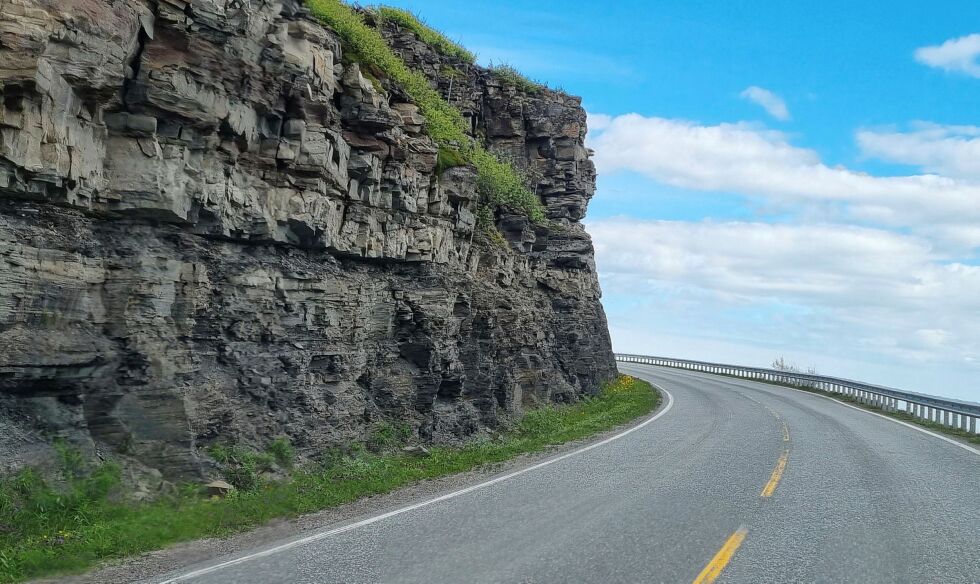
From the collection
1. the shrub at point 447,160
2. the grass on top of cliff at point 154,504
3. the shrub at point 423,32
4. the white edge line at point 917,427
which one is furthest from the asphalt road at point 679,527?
the shrub at point 423,32

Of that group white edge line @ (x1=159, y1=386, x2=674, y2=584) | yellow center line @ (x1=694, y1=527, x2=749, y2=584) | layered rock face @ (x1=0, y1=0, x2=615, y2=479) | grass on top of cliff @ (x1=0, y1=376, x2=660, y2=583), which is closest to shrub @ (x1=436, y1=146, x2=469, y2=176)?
layered rock face @ (x1=0, y1=0, x2=615, y2=479)

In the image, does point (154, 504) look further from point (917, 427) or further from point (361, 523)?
point (917, 427)

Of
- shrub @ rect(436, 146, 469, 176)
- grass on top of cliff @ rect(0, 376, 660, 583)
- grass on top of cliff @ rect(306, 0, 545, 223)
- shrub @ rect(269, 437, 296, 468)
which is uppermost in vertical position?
grass on top of cliff @ rect(306, 0, 545, 223)

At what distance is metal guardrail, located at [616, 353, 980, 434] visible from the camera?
24.7 m

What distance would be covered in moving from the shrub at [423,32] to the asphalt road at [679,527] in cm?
1966

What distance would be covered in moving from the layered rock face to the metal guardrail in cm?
1663

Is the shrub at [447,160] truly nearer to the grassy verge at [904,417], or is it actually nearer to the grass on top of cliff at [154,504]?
the grass on top of cliff at [154,504]

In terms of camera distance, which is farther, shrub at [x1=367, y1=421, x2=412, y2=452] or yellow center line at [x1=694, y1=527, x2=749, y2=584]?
shrub at [x1=367, y1=421, x2=412, y2=452]

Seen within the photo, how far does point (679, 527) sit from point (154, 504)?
24.3 feet

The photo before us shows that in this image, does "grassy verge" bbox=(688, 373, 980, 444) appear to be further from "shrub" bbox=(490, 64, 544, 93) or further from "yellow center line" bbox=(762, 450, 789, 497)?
"shrub" bbox=(490, 64, 544, 93)

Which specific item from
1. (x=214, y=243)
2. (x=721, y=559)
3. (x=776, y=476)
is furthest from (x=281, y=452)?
(x=776, y=476)

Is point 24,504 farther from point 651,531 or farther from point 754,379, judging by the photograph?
point 754,379

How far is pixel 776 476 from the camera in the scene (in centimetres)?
1409

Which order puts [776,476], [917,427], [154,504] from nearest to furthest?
[154,504] < [776,476] < [917,427]
